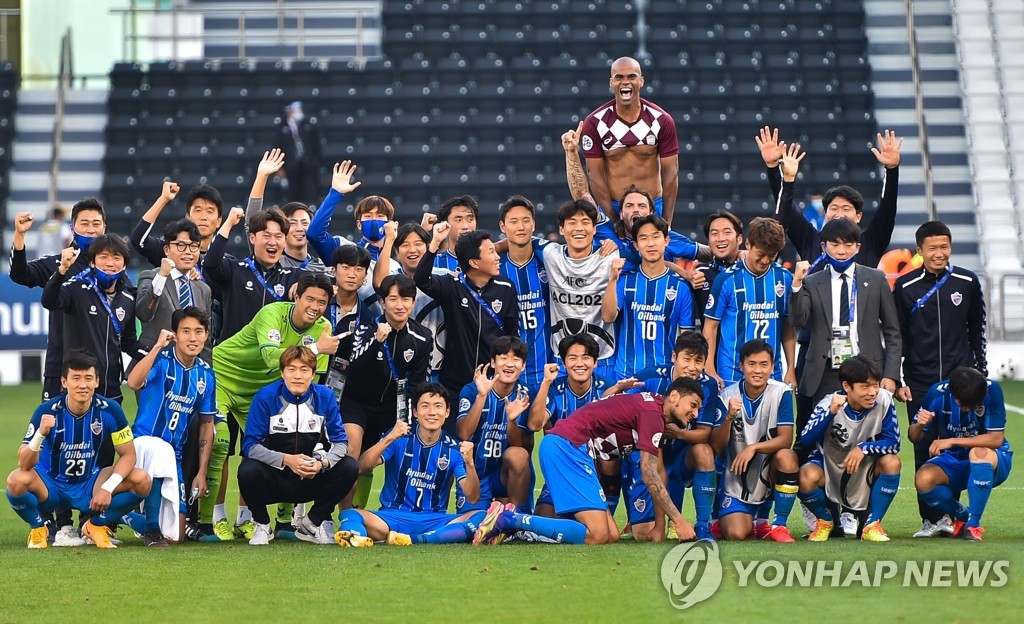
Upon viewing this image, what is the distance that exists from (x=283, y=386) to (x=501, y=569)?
1.54 m

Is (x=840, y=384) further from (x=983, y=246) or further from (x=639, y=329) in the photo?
(x=983, y=246)

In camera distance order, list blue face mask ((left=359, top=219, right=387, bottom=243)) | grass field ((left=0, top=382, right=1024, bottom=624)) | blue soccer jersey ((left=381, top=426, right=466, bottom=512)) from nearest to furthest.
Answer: grass field ((left=0, top=382, right=1024, bottom=624)), blue soccer jersey ((left=381, top=426, right=466, bottom=512)), blue face mask ((left=359, top=219, right=387, bottom=243))

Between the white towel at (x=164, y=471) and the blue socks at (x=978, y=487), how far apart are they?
366 cm

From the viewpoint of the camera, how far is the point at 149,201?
1800 cm

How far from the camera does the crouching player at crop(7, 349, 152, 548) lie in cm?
651

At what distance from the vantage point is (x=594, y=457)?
6.87 meters

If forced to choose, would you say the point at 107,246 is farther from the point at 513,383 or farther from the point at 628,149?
the point at 628,149

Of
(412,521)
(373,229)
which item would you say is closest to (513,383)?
(412,521)

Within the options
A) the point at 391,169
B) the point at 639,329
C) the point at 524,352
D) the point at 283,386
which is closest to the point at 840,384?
the point at 639,329

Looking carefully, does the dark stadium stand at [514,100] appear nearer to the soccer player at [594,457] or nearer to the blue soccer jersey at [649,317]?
the blue soccer jersey at [649,317]

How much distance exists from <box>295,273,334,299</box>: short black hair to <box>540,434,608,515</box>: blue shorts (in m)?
1.27

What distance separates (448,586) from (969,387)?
272 centimetres

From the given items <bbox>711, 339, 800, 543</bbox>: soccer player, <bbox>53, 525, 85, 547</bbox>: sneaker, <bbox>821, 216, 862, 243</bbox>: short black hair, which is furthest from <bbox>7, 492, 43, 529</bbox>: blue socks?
<bbox>821, 216, 862, 243</bbox>: short black hair

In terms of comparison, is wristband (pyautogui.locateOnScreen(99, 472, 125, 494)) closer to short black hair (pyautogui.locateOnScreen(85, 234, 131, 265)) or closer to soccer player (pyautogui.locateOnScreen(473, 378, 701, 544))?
short black hair (pyautogui.locateOnScreen(85, 234, 131, 265))
